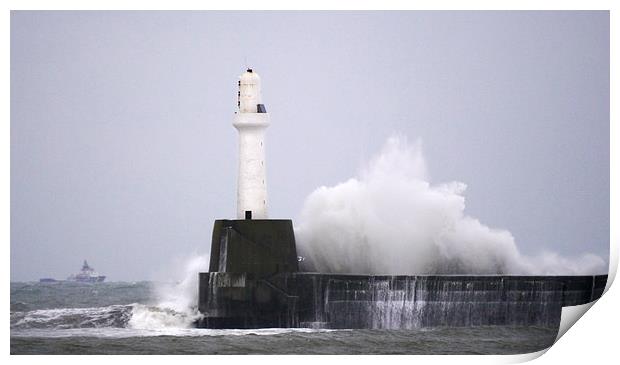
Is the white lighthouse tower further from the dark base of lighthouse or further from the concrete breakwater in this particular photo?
the concrete breakwater

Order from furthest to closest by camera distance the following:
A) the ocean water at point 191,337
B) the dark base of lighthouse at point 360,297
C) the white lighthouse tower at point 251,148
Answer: the white lighthouse tower at point 251,148, the dark base of lighthouse at point 360,297, the ocean water at point 191,337

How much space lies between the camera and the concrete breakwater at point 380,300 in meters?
51.9

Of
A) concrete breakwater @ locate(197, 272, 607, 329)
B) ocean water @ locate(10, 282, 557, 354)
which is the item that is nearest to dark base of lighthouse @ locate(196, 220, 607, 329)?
concrete breakwater @ locate(197, 272, 607, 329)

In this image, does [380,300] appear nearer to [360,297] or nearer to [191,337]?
[360,297]

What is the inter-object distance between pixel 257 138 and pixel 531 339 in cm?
715

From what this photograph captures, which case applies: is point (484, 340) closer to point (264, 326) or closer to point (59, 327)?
point (264, 326)

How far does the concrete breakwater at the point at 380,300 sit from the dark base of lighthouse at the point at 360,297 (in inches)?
0.7

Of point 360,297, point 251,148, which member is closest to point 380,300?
point 360,297

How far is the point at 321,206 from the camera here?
55.7 meters

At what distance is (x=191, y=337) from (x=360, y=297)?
3655 millimetres

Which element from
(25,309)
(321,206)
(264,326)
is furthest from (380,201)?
(25,309)

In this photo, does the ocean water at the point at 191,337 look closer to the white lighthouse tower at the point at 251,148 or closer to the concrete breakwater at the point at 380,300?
the concrete breakwater at the point at 380,300

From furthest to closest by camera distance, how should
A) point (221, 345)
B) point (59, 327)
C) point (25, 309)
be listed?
point (25, 309) < point (59, 327) < point (221, 345)

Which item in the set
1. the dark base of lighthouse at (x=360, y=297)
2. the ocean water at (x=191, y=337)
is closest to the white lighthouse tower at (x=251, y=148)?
the dark base of lighthouse at (x=360, y=297)
